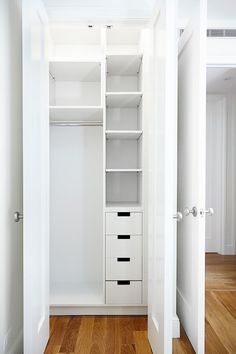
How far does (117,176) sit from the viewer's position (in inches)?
119

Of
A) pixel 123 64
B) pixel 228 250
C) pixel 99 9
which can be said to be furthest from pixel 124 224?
pixel 228 250

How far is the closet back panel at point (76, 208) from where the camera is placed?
9.82 feet

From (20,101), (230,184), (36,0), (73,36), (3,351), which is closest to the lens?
(3,351)

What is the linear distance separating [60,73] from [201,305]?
7.12ft

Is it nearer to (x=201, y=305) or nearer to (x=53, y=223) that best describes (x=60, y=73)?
(x=53, y=223)

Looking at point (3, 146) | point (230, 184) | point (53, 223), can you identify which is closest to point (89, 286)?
point (53, 223)

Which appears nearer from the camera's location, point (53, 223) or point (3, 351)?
point (3, 351)

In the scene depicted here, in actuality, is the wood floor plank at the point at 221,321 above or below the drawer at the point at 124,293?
below

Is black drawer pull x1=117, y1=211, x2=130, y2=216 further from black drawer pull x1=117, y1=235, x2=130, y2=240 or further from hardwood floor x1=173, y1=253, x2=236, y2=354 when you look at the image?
hardwood floor x1=173, y1=253, x2=236, y2=354

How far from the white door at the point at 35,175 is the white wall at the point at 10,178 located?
11cm

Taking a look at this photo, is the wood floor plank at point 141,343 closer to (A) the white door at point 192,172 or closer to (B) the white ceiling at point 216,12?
(A) the white door at point 192,172

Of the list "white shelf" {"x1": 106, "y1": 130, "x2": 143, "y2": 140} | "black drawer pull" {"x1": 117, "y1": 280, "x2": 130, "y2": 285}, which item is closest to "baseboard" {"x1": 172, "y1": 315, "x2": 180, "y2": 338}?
"black drawer pull" {"x1": 117, "y1": 280, "x2": 130, "y2": 285}

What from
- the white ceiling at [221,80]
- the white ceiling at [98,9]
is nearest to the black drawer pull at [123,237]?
the white ceiling at [98,9]

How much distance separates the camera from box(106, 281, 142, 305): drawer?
2516 mm
